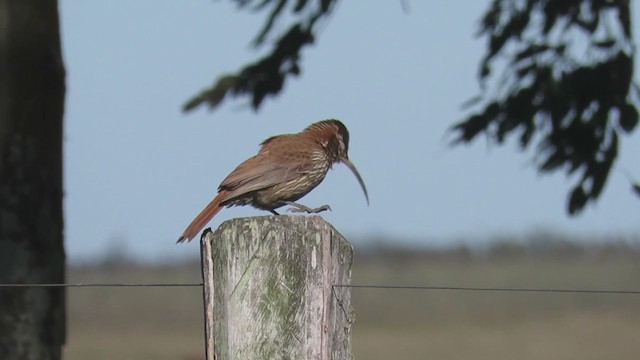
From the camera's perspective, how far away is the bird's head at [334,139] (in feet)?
23.9

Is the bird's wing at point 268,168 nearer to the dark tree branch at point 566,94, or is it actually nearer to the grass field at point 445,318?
the dark tree branch at point 566,94

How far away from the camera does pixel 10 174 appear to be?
7.83m

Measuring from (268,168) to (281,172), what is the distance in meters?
0.06

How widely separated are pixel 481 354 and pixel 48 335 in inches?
775

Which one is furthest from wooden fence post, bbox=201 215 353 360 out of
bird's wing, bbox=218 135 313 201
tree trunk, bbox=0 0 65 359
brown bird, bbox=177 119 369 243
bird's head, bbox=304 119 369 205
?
tree trunk, bbox=0 0 65 359

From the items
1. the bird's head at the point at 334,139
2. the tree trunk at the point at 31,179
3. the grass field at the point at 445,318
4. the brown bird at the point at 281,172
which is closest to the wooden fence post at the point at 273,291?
the brown bird at the point at 281,172

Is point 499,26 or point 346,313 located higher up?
point 499,26

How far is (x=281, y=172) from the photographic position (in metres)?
6.74

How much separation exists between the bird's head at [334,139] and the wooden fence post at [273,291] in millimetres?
2762

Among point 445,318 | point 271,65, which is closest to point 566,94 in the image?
point 271,65

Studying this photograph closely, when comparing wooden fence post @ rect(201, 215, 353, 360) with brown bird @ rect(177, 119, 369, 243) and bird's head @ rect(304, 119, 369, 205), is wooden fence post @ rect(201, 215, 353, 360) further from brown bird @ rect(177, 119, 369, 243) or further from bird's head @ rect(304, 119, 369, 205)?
bird's head @ rect(304, 119, 369, 205)

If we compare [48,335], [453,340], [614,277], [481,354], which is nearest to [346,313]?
[48,335]

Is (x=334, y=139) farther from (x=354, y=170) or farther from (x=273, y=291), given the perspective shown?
(x=273, y=291)

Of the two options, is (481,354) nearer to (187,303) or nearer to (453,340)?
(453,340)
